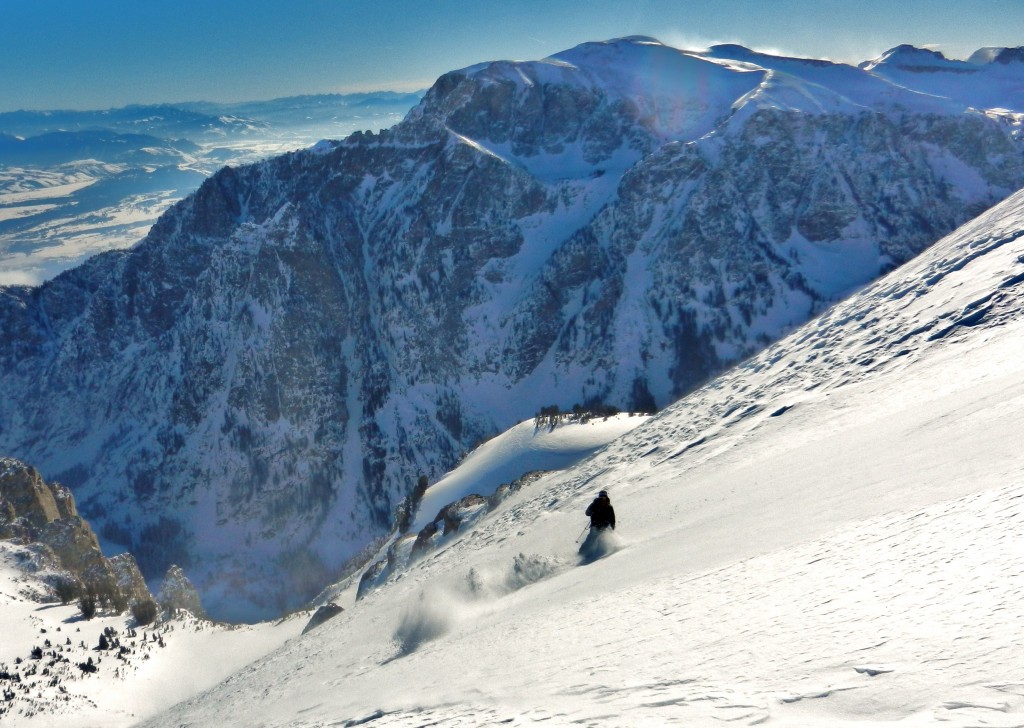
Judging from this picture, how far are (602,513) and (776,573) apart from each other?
356 inches

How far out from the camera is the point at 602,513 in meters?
21.1

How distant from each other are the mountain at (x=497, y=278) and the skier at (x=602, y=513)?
123916 millimetres

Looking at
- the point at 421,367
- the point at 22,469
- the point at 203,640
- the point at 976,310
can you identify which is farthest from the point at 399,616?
the point at 421,367

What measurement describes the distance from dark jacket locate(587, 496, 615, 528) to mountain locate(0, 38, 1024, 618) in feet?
407

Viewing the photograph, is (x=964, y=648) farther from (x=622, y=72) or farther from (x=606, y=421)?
(x=622, y=72)

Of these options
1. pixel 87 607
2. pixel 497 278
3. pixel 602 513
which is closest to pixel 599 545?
pixel 602 513

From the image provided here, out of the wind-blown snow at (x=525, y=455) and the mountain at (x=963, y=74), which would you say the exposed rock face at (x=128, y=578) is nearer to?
the wind-blown snow at (x=525, y=455)

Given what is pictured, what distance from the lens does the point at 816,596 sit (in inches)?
416

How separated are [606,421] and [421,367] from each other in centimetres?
12193

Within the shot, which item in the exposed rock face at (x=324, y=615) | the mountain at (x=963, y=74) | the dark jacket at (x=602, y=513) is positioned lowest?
the exposed rock face at (x=324, y=615)

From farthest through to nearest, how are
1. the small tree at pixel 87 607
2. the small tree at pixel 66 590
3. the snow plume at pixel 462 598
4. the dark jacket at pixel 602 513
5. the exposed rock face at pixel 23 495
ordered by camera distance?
1. the exposed rock face at pixel 23 495
2. the small tree at pixel 66 590
3. the small tree at pixel 87 607
4. the dark jacket at pixel 602 513
5. the snow plume at pixel 462 598

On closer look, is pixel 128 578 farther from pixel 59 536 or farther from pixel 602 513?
pixel 602 513

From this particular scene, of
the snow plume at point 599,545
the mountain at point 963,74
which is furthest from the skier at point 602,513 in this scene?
the mountain at point 963,74

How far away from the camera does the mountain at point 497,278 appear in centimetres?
14888
